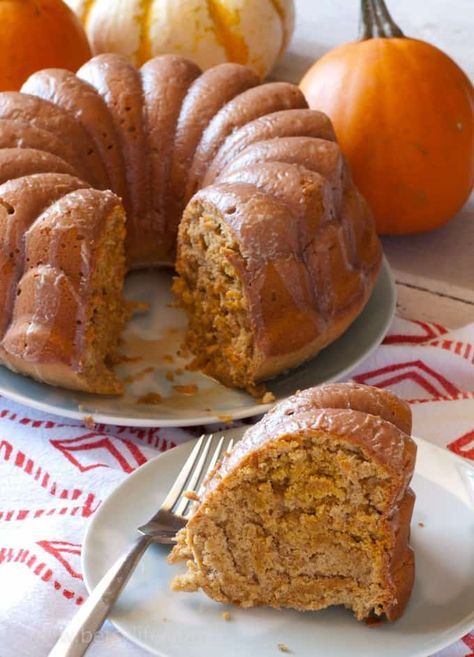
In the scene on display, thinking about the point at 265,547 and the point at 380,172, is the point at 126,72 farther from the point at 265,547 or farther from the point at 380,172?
the point at 265,547

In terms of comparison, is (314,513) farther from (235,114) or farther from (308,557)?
(235,114)

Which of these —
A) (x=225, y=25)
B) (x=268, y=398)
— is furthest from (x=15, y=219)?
(x=225, y=25)

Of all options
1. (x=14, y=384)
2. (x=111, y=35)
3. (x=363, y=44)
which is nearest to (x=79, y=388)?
(x=14, y=384)

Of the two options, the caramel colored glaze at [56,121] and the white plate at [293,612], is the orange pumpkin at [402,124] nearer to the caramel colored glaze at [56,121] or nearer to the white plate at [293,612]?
the caramel colored glaze at [56,121]

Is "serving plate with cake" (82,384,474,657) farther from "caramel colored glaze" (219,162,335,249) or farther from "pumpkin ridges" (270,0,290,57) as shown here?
"pumpkin ridges" (270,0,290,57)

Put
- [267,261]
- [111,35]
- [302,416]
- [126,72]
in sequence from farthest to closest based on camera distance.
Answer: [111,35] → [126,72] → [267,261] → [302,416]
